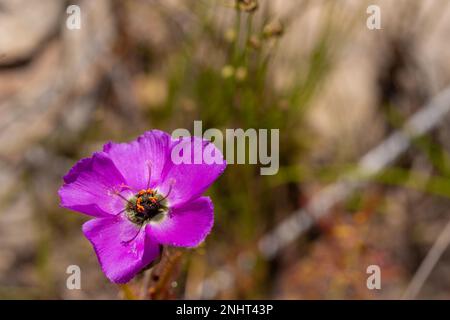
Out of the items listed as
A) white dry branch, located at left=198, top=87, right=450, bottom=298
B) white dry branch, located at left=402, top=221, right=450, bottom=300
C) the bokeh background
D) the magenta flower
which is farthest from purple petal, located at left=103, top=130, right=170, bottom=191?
white dry branch, located at left=402, top=221, right=450, bottom=300

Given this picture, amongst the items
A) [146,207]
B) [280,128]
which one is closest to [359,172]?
[280,128]

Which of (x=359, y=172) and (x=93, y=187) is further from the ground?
(x=359, y=172)

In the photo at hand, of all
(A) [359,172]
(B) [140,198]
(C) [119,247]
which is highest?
(A) [359,172]

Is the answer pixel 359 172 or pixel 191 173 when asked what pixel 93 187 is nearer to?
pixel 191 173

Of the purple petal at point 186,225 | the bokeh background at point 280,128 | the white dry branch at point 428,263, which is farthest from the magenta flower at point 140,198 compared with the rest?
the white dry branch at point 428,263

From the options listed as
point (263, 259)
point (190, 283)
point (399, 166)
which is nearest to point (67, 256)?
point (190, 283)

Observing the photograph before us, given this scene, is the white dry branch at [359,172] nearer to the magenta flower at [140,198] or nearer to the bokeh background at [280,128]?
the bokeh background at [280,128]

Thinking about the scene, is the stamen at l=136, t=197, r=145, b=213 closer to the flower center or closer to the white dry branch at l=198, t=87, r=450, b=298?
the flower center
